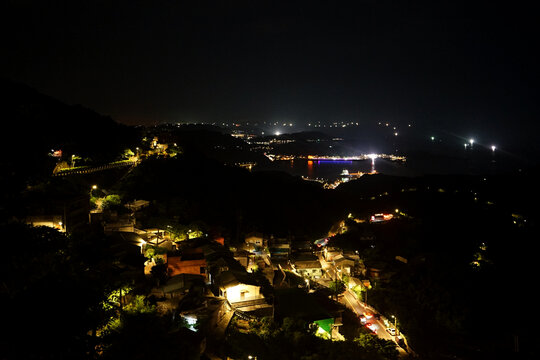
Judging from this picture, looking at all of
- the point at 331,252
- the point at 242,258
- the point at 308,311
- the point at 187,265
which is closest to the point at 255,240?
the point at 242,258

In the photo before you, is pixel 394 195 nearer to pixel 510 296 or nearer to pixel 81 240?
pixel 510 296

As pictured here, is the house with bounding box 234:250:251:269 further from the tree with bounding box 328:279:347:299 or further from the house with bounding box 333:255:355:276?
the house with bounding box 333:255:355:276

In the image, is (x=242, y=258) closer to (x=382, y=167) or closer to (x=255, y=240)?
(x=255, y=240)

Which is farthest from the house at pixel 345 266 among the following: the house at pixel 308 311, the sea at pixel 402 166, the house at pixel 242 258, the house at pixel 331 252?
the sea at pixel 402 166

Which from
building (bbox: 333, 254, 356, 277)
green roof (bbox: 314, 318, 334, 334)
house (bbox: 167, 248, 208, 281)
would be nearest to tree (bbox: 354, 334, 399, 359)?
green roof (bbox: 314, 318, 334, 334)

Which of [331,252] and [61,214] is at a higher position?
[61,214]

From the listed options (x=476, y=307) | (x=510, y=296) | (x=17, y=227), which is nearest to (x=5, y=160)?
(x=17, y=227)
